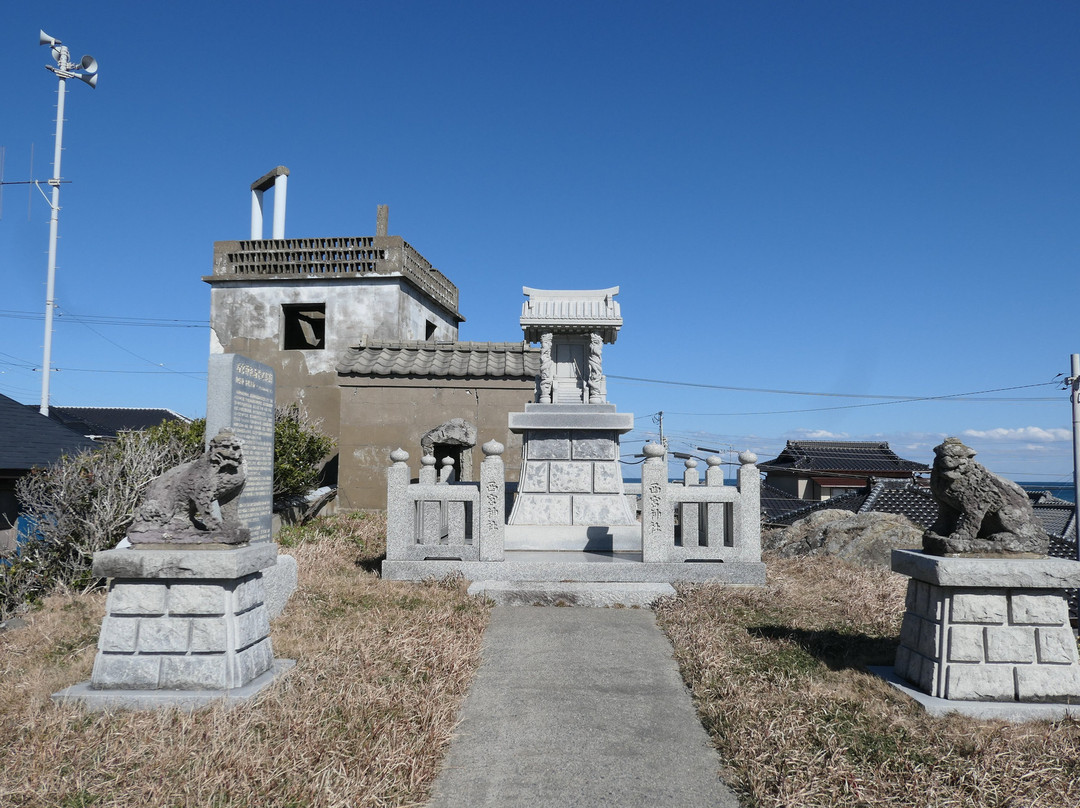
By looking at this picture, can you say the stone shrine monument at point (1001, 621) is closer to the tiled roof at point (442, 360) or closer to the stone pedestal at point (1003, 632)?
the stone pedestal at point (1003, 632)

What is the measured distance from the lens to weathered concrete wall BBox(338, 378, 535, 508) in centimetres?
1479

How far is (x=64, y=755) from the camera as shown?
3.51 m

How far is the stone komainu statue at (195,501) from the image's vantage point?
4512 millimetres

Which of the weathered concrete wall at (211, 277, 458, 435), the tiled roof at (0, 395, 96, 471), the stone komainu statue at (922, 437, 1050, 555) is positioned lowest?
the stone komainu statue at (922, 437, 1050, 555)

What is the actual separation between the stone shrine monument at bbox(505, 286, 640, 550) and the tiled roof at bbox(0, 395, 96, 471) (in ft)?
20.7

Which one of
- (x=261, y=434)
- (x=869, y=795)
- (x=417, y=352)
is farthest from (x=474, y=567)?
(x=417, y=352)

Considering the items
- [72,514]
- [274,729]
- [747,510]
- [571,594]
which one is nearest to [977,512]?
[747,510]

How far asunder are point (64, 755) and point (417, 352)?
490 inches

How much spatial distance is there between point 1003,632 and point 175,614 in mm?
5485

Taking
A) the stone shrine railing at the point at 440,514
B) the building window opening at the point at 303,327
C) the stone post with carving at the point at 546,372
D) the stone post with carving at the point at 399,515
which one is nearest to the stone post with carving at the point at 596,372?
the stone post with carving at the point at 546,372

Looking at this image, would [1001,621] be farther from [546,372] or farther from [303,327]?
[303,327]

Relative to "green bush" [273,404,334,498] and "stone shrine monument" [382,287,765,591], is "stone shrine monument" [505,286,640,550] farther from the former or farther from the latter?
"green bush" [273,404,334,498]

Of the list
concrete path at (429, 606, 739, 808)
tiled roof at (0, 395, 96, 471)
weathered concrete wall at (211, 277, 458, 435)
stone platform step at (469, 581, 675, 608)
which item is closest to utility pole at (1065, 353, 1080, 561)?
stone platform step at (469, 581, 675, 608)

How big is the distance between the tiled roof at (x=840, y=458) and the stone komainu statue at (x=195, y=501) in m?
24.8
